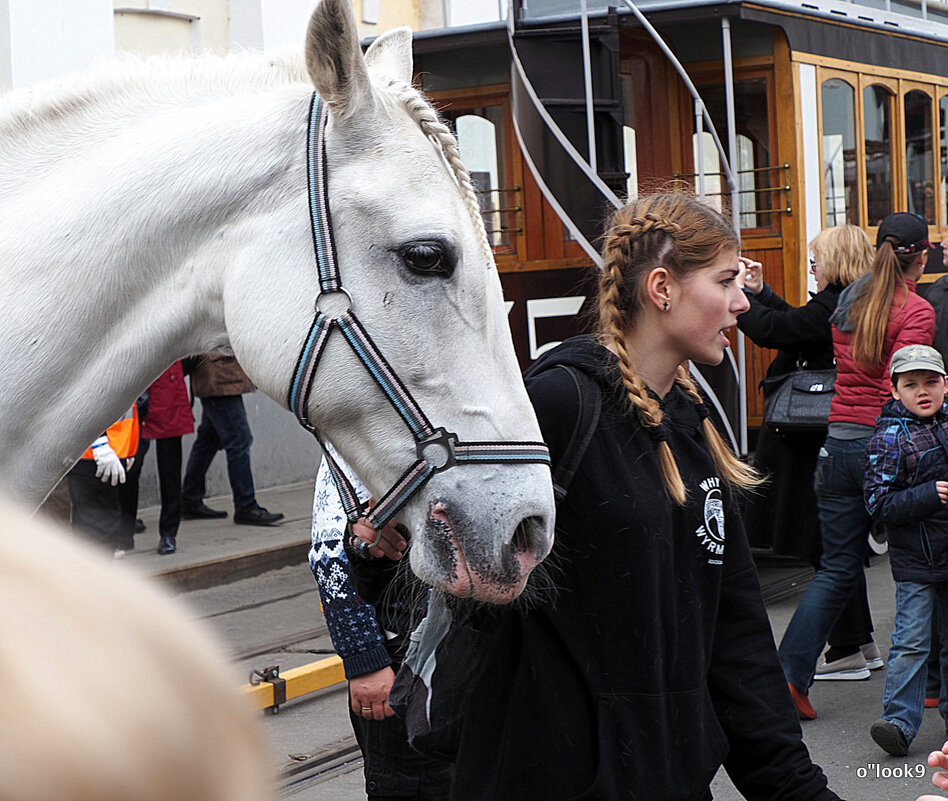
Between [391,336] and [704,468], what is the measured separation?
724 millimetres

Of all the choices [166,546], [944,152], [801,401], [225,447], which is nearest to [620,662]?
[801,401]

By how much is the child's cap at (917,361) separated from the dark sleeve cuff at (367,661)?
9.57 feet

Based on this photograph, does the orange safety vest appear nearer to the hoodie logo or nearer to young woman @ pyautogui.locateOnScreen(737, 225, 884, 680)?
young woman @ pyautogui.locateOnScreen(737, 225, 884, 680)

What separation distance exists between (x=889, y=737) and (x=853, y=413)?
4.99 ft

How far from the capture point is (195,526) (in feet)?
33.7

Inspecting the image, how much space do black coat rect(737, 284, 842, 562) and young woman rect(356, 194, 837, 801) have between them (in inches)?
157

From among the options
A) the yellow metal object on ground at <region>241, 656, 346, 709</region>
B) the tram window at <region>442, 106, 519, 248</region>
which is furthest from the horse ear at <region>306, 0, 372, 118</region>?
the tram window at <region>442, 106, 519, 248</region>

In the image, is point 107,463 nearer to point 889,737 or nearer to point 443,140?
point 889,737

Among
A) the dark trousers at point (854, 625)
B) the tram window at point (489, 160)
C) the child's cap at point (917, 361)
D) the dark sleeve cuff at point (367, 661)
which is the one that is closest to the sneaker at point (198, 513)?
the tram window at point (489, 160)

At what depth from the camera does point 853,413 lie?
5.72m

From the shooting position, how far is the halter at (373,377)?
6.70ft

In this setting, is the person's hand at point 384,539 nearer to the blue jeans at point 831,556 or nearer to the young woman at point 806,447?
the blue jeans at point 831,556

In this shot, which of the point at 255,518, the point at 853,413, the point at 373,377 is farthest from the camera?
the point at 255,518

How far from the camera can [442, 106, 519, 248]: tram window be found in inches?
322
